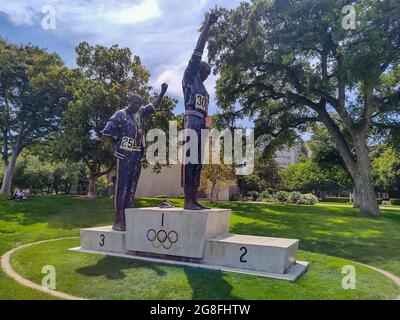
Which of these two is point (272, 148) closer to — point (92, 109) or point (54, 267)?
point (92, 109)

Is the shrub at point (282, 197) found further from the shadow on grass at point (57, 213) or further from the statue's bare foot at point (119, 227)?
the statue's bare foot at point (119, 227)

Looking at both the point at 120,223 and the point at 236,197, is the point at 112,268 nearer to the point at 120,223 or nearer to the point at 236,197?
the point at 120,223

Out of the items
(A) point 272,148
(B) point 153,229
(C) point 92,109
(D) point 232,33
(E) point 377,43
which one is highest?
(D) point 232,33

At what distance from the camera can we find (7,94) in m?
25.4

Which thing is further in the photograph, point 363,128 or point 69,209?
point 363,128

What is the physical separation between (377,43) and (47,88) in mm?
19791

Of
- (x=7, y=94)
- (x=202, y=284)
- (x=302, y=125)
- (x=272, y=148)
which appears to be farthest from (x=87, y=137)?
(x=202, y=284)

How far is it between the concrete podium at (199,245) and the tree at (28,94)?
18.0 metres

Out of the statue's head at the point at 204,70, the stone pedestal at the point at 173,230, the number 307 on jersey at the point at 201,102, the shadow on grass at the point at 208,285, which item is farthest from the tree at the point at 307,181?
the shadow on grass at the point at 208,285

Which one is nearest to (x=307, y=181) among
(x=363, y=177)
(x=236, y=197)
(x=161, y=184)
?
(x=236, y=197)

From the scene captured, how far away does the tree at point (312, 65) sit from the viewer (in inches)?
639

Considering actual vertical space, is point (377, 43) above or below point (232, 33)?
below

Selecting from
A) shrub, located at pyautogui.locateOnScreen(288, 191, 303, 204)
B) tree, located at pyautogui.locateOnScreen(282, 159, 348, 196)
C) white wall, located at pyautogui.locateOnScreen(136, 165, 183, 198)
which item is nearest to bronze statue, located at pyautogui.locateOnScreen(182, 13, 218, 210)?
shrub, located at pyautogui.locateOnScreen(288, 191, 303, 204)

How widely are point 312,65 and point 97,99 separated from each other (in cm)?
1255
